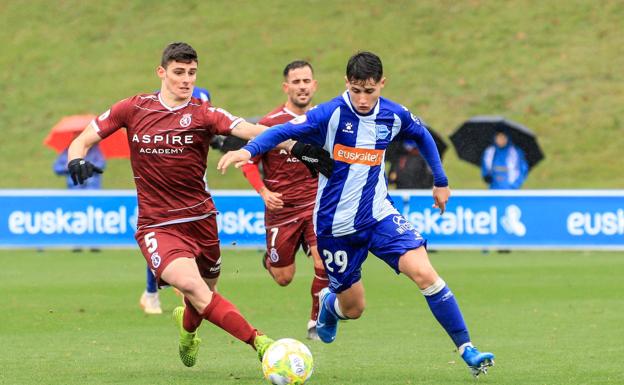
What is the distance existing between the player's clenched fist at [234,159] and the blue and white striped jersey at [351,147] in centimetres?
41

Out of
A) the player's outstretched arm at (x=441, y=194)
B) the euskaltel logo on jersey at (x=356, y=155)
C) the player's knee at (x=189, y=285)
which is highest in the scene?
the euskaltel logo on jersey at (x=356, y=155)

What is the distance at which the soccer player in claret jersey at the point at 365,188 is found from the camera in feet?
28.1

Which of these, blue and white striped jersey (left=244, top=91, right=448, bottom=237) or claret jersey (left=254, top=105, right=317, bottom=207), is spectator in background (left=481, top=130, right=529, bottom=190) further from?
blue and white striped jersey (left=244, top=91, right=448, bottom=237)

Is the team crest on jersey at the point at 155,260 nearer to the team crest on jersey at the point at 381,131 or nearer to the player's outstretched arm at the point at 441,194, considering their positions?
the team crest on jersey at the point at 381,131

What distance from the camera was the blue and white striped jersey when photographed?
28.5ft

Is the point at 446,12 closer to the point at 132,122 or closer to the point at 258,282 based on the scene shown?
the point at 258,282

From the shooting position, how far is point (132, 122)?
8.96 m

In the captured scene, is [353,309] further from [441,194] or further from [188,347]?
[188,347]

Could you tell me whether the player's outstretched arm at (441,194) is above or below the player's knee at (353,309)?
above

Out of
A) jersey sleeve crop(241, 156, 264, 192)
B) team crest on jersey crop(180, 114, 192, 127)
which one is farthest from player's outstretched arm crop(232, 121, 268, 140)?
jersey sleeve crop(241, 156, 264, 192)

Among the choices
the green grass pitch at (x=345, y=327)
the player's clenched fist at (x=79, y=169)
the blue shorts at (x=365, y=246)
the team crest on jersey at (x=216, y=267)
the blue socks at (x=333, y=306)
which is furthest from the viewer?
the blue socks at (x=333, y=306)

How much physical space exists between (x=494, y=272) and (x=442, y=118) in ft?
58.2

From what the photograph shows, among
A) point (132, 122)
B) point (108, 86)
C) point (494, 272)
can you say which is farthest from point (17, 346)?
point (108, 86)

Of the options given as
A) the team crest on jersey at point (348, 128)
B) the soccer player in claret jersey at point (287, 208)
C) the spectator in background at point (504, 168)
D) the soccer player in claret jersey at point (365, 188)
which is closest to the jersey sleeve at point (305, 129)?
the soccer player in claret jersey at point (365, 188)
